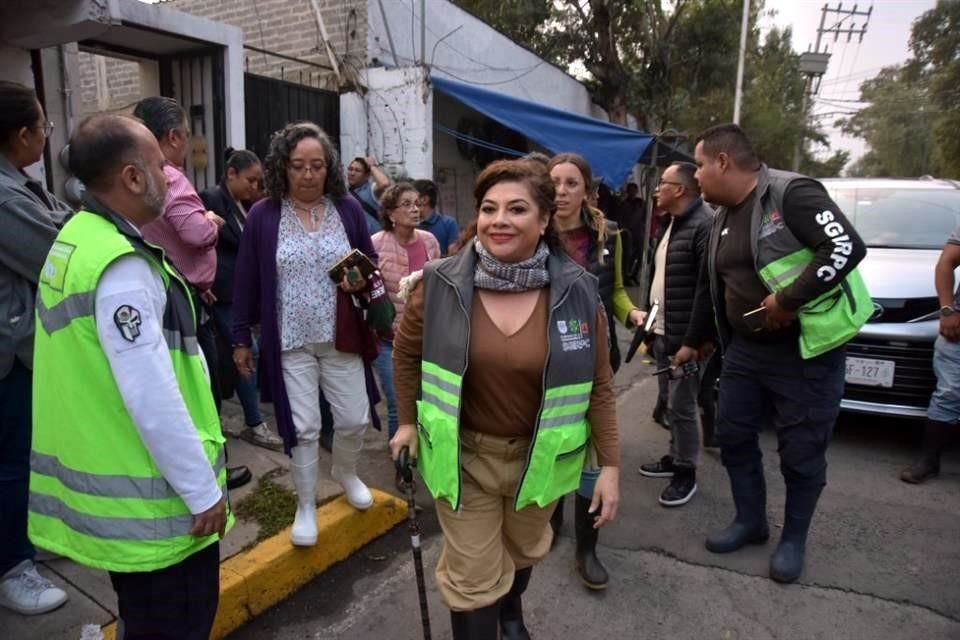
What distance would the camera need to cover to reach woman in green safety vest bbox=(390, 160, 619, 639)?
200 centimetres

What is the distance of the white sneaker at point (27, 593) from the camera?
8.03ft

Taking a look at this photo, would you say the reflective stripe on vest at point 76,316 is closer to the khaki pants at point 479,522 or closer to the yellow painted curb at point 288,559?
the khaki pants at point 479,522

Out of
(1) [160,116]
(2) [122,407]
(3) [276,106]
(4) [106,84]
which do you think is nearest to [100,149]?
(2) [122,407]

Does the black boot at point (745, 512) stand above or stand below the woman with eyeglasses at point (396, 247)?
below

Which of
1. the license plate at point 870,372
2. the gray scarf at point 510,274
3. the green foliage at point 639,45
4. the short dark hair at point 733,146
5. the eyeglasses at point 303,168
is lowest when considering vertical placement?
the license plate at point 870,372

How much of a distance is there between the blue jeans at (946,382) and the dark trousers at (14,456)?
4826 millimetres

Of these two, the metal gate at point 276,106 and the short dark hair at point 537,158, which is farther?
the metal gate at point 276,106

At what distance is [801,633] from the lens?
8.91ft

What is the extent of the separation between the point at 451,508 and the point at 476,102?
20.6ft

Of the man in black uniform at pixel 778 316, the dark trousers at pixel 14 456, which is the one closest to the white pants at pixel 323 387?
A: the dark trousers at pixel 14 456

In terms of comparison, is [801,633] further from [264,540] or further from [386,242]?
[386,242]

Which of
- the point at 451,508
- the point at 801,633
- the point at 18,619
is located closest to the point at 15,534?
the point at 18,619

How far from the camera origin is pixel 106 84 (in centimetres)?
893

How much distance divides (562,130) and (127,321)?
764 centimetres
